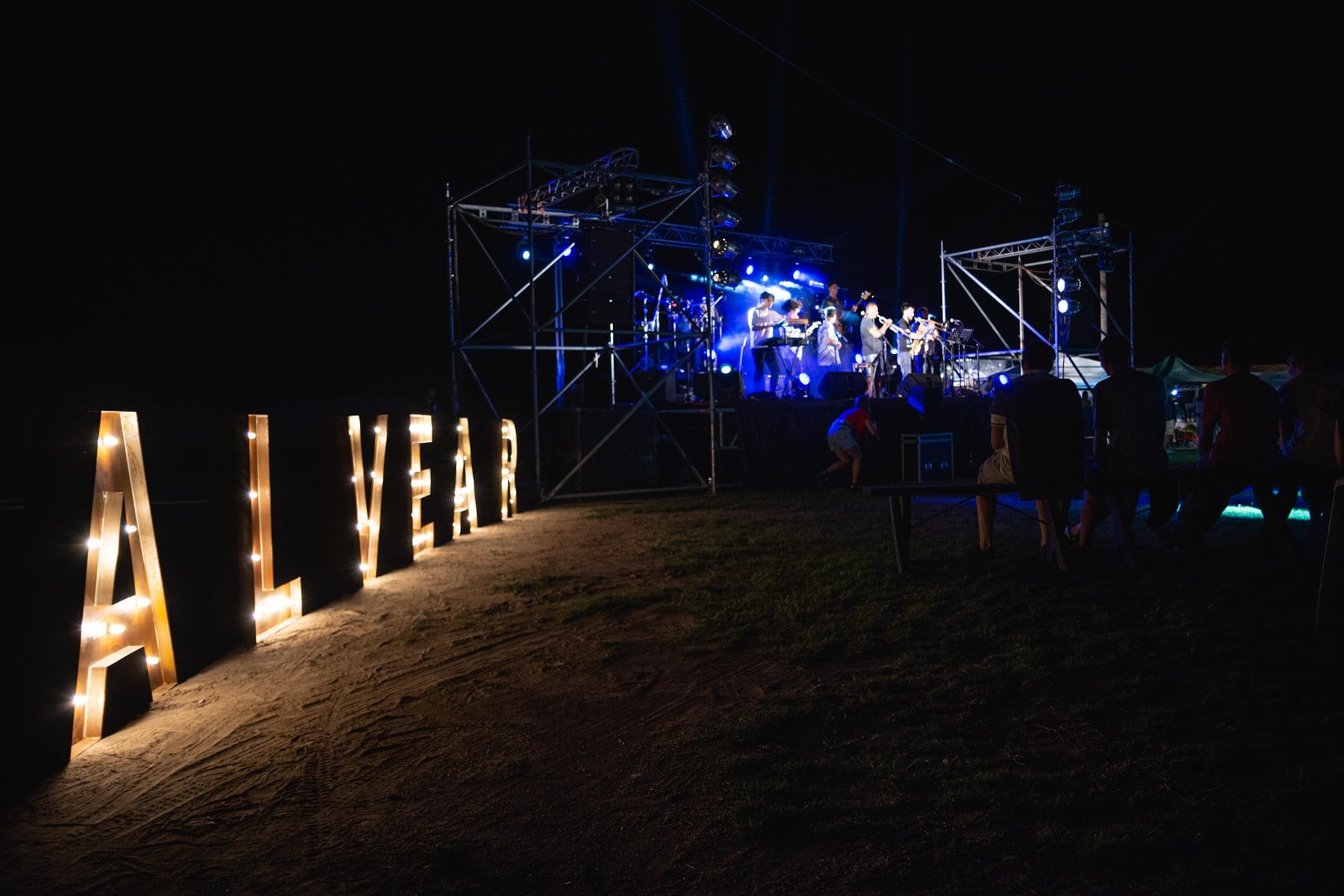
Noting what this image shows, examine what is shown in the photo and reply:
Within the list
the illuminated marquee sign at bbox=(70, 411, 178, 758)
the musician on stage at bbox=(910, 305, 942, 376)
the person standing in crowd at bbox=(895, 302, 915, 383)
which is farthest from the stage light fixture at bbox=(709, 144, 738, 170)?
the illuminated marquee sign at bbox=(70, 411, 178, 758)

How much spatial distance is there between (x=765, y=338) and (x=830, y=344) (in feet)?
4.61

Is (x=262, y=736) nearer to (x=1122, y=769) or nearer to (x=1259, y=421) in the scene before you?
(x=1122, y=769)

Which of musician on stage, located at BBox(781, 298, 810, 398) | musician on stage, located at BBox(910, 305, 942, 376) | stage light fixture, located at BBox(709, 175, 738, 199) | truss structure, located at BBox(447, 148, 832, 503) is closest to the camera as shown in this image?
truss structure, located at BBox(447, 148, 832, 503)

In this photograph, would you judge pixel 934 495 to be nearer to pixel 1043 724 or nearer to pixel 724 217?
pixel 1043 724

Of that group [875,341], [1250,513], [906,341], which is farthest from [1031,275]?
[1250,513]

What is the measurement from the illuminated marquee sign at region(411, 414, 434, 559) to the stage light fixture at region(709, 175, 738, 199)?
6863mm

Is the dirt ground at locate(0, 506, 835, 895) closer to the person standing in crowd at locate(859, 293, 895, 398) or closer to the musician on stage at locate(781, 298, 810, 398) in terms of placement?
the musician on stage at locate(781, 298, 810, 398)

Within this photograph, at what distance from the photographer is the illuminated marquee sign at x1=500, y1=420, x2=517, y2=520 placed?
11375mm

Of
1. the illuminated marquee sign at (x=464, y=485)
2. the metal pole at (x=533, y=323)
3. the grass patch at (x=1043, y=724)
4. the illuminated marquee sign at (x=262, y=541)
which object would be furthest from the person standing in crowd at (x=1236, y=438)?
the metal pole at (x=533, y=323)

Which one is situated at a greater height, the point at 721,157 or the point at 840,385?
the point at 721,157

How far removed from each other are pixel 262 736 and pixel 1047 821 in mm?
3066

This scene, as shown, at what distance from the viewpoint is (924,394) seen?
47.5 ft

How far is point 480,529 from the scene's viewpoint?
10.4m

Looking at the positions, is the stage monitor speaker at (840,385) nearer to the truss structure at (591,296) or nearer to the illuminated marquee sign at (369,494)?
the truss structure at (591,296)
